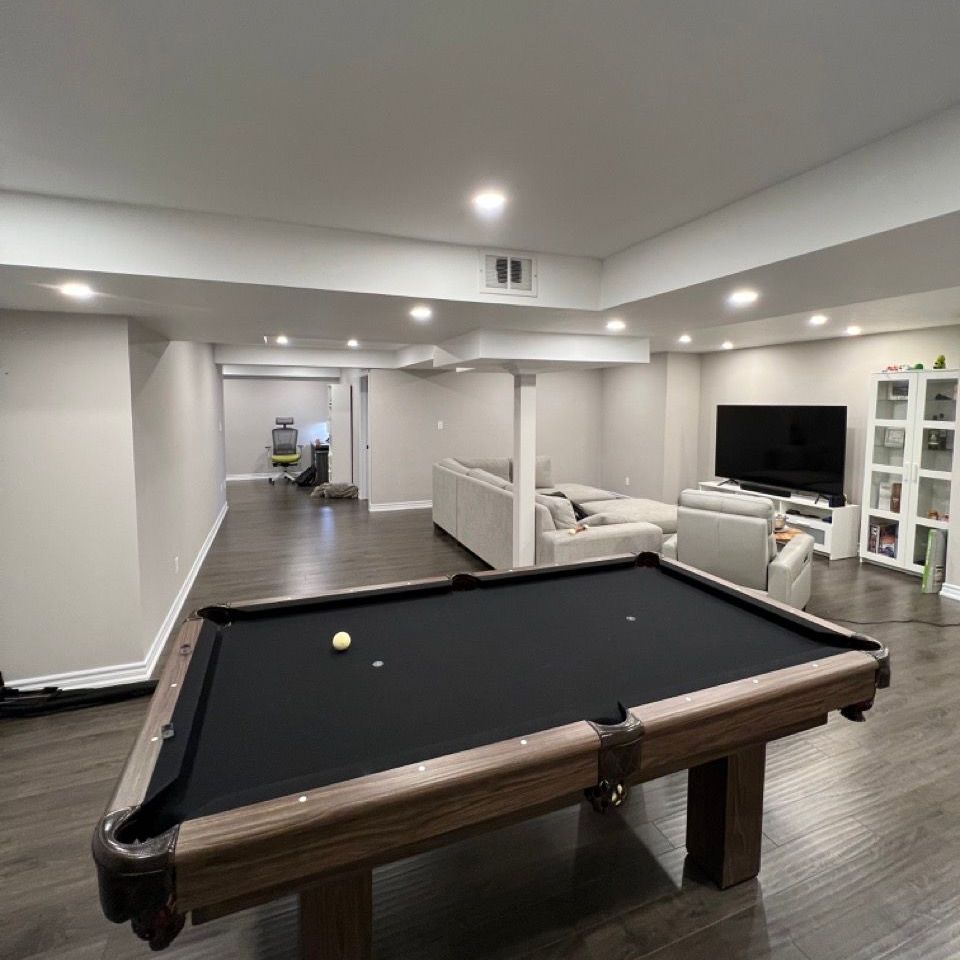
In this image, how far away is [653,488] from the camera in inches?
335

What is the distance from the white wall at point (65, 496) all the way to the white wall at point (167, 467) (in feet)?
0.37

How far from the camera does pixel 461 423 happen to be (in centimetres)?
924

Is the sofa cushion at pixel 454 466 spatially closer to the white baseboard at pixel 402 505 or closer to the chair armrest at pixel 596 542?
the white baseboard at pixel 402 505

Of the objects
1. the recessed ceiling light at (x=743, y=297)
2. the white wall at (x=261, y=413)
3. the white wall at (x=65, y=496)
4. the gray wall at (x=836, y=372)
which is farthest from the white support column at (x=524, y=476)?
the white wall at (x=261, y=413)

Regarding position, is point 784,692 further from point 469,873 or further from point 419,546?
point 419,546

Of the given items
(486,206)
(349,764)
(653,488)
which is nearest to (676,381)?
(653,488)

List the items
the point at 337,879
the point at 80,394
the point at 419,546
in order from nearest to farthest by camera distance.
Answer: the point at 337,879
the point at 80,394
the point at 419,546

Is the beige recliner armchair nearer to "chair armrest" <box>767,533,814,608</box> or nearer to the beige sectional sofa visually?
"chair armrest" <box>767,533,814,608</box>

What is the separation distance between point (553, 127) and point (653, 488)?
7275 mm

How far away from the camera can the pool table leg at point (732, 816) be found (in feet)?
6.31

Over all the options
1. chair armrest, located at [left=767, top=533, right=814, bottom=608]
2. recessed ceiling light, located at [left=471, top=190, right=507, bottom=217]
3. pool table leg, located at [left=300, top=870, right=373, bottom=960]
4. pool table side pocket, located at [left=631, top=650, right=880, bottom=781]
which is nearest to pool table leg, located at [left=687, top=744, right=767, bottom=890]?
pool table side pocket, located at [left=631, top=650, right=880, bottom=781]

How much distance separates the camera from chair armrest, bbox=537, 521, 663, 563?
179 inches

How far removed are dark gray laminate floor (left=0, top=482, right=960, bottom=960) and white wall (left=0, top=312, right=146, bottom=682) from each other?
0.46 metres

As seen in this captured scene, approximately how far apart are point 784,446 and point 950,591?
2.27 m
